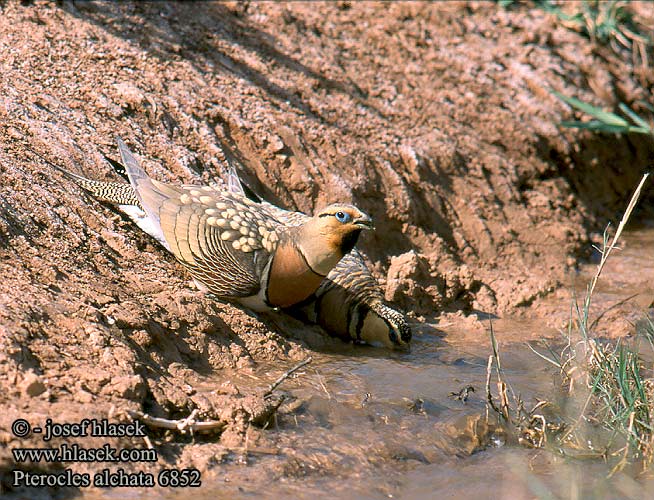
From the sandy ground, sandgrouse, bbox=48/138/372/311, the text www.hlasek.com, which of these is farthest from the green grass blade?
the text www.hlasek.com

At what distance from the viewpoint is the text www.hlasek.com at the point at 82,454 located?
141 inches

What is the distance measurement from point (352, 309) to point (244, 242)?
880mm

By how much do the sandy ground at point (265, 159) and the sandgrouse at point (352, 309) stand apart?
0.66 ft

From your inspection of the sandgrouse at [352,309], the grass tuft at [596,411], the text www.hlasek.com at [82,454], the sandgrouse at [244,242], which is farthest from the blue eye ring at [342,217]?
the text www.hlasek.com at [82,454]

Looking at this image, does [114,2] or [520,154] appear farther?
[520,154]

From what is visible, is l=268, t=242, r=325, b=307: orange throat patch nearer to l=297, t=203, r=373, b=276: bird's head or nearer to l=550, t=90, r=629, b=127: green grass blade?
l=297, t=203, r=373, b=276: bird's head

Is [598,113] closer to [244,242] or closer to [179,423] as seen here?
[244,242]

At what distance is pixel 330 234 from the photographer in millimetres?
5367

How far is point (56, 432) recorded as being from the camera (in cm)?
369

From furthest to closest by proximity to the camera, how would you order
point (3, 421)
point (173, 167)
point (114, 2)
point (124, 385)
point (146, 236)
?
point (114, 2) < point (173, 167) < point (146, 236) < point (124, 385) < point (3, 421)

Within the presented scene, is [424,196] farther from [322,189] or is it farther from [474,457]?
[474,457]

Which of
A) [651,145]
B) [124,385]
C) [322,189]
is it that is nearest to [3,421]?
[124,385]

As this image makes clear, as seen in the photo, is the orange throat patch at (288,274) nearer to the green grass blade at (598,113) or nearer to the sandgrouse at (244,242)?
the sandgrouse at (244,242)

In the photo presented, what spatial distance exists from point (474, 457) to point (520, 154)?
4.47 meters
